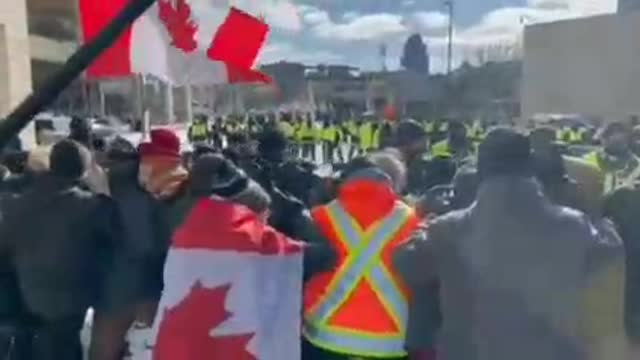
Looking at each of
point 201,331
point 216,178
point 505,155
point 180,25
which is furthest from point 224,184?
point 180,25

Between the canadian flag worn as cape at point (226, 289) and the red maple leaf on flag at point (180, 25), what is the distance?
11.2 feet

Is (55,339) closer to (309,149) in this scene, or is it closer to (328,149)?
(328,149)

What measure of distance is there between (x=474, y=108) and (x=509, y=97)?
541 inches

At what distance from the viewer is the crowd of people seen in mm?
2693

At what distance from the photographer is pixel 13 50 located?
29.5 m

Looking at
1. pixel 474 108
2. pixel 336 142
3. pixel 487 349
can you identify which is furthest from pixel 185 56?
pixel 474 108

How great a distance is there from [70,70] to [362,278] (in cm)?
241

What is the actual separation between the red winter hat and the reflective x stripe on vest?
3.51 ft

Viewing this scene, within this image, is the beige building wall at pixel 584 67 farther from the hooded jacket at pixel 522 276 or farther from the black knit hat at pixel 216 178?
the hooded jacket at pixel 522 276

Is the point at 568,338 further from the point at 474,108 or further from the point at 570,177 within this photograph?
the point at 474,108

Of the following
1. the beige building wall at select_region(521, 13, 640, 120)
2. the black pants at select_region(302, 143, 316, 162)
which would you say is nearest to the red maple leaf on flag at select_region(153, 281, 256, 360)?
the black pants at select_region(302, 143, 316, 162)

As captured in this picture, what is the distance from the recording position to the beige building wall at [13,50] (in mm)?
27422

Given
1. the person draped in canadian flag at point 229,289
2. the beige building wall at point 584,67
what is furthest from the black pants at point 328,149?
the beige building wall at point 584,67

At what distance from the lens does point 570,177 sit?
12.0ft
